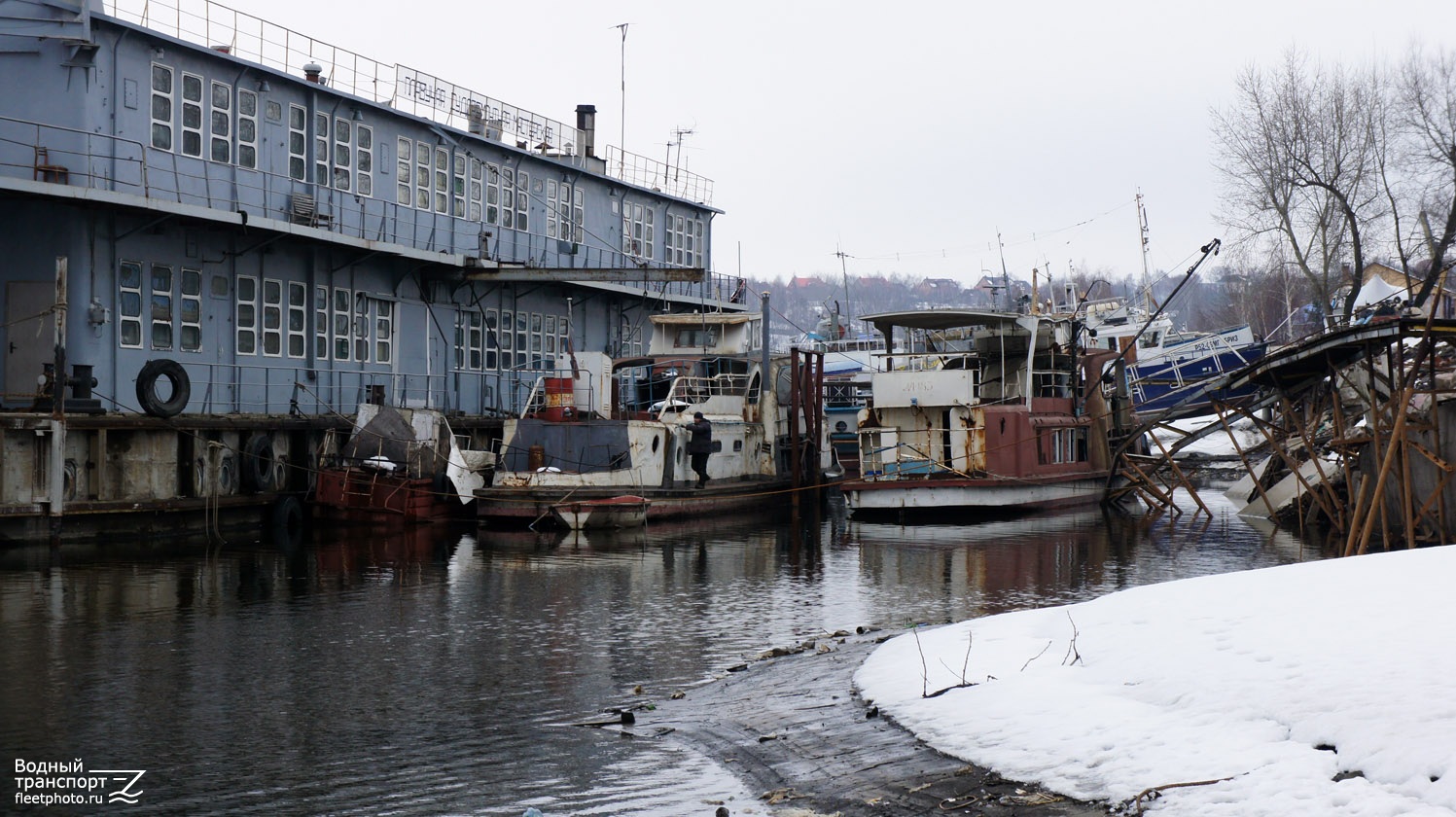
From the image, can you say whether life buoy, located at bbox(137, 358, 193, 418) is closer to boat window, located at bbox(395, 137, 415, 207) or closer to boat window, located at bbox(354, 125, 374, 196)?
boat window, located at bbox(354, 125, 374, 196)

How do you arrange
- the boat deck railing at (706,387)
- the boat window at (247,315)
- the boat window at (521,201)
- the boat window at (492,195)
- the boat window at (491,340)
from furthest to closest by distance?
the boat window at (521,201)
the boat window at (491,340)
the boat window at (492,195)
the boat deck railing at (706,387)
the boat window at (247,315)

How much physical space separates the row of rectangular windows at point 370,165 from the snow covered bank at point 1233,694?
76.7ft

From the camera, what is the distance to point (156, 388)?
26734mm

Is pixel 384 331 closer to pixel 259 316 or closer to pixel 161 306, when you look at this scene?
pixel 259 316

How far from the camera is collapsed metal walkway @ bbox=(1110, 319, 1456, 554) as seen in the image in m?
20.4

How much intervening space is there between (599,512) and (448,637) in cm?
1312

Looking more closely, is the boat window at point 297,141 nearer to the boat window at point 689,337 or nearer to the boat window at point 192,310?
the boat window at point 192,310

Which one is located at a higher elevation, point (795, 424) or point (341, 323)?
point (341, 323)

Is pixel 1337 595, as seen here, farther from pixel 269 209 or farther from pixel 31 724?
pixel 269 209

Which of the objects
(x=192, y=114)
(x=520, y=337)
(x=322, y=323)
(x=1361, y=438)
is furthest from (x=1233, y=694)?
(x=520, y=337)

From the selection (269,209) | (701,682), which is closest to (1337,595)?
(701,682)

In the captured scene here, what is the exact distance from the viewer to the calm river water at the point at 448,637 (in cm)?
934

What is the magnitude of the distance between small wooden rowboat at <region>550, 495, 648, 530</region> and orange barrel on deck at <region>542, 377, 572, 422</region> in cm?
284

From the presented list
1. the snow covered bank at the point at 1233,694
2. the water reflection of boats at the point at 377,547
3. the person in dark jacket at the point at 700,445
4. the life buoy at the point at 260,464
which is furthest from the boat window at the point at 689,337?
the snow covered bank at the point at 1233,694
